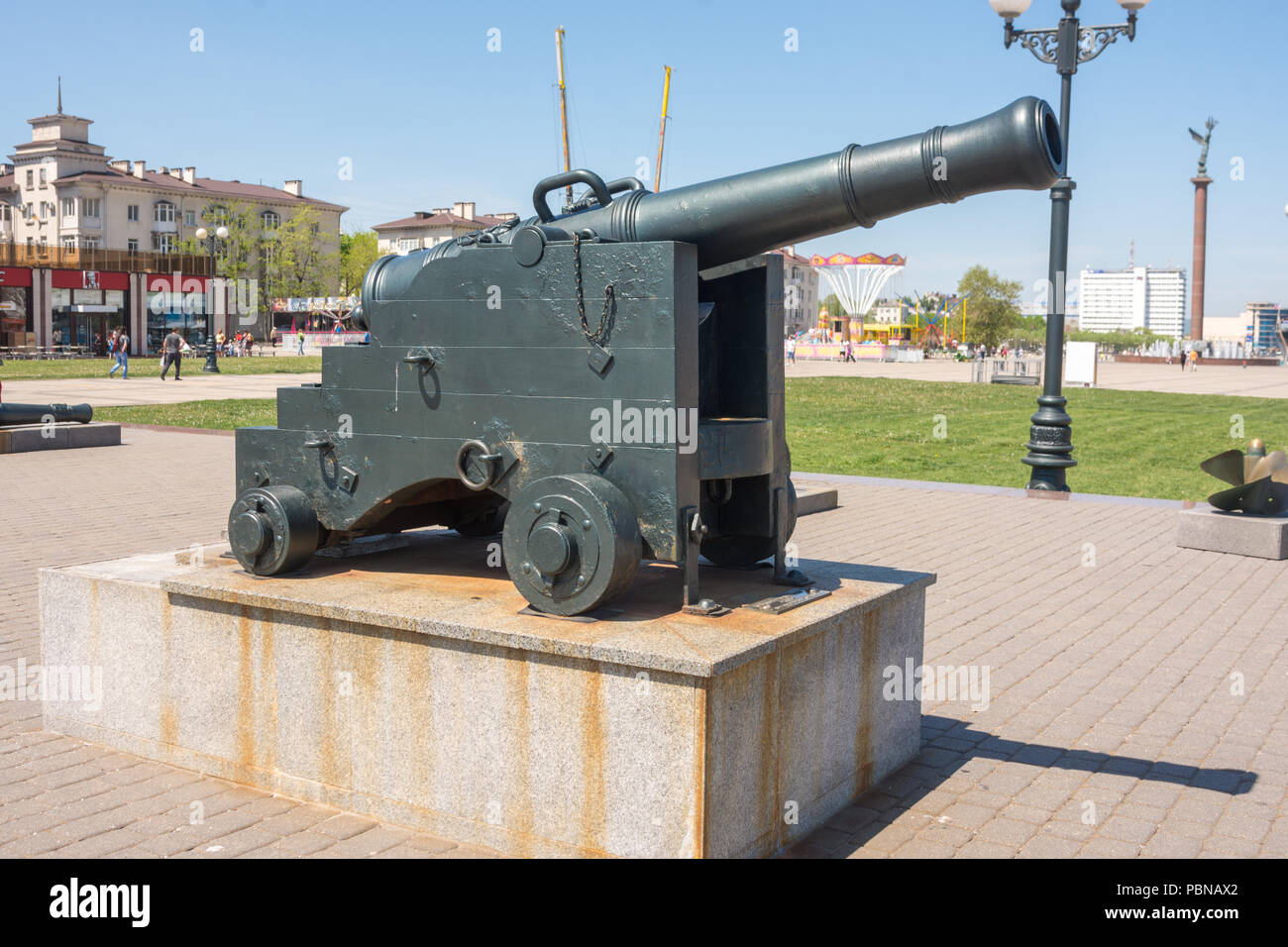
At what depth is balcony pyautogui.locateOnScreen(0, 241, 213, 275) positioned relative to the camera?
62.8 meters

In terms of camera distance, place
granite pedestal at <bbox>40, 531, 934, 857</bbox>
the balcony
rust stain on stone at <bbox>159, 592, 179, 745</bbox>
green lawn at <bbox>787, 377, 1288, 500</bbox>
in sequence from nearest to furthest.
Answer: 1. granite pedestal at <bbox>40, 531, 934, 857</bbox>
2. rust stain on stone at <bbox>159, 592, 179, 745</bbox>
3. green lawn at <bbox>787, 377, 1288, 500</bbox>
4. the balcony

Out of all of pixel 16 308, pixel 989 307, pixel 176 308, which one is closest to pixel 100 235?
pixel 176 308

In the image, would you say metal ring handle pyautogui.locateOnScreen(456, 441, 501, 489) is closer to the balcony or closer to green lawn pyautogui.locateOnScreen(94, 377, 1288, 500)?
green lawn pyautogui.locateOnScreen(94, 377, 1288, 500)

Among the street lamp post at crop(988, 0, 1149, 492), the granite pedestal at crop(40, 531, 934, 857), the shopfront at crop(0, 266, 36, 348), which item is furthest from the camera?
the shopfront at crop(0, 266, 36, 348)

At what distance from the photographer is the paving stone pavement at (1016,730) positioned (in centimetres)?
403

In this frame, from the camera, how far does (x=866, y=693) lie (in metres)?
4.43

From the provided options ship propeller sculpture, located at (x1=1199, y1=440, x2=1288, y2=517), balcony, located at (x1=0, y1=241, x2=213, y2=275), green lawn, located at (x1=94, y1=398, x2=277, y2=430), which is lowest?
ship propeller sculpture, located at (x1=1199, y1=440, x2=1288, y2=517)

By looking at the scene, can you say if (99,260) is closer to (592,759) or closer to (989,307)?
(989,307)

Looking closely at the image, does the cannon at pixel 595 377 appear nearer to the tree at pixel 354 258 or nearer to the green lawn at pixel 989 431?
the green lawn at pixel 989 431

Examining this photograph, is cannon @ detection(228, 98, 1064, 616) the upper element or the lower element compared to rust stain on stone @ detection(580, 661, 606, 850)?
upper

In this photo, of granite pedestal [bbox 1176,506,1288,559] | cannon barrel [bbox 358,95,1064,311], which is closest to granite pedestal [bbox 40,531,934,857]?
cannon barrel [bbox 358,95,1064,311]

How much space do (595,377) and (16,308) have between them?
66.8 m

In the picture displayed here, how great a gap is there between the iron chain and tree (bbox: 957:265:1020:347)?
85.1 m

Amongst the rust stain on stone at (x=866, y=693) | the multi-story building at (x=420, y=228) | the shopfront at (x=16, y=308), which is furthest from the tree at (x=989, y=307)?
the rust stain on stone at (x=866, y=693)
